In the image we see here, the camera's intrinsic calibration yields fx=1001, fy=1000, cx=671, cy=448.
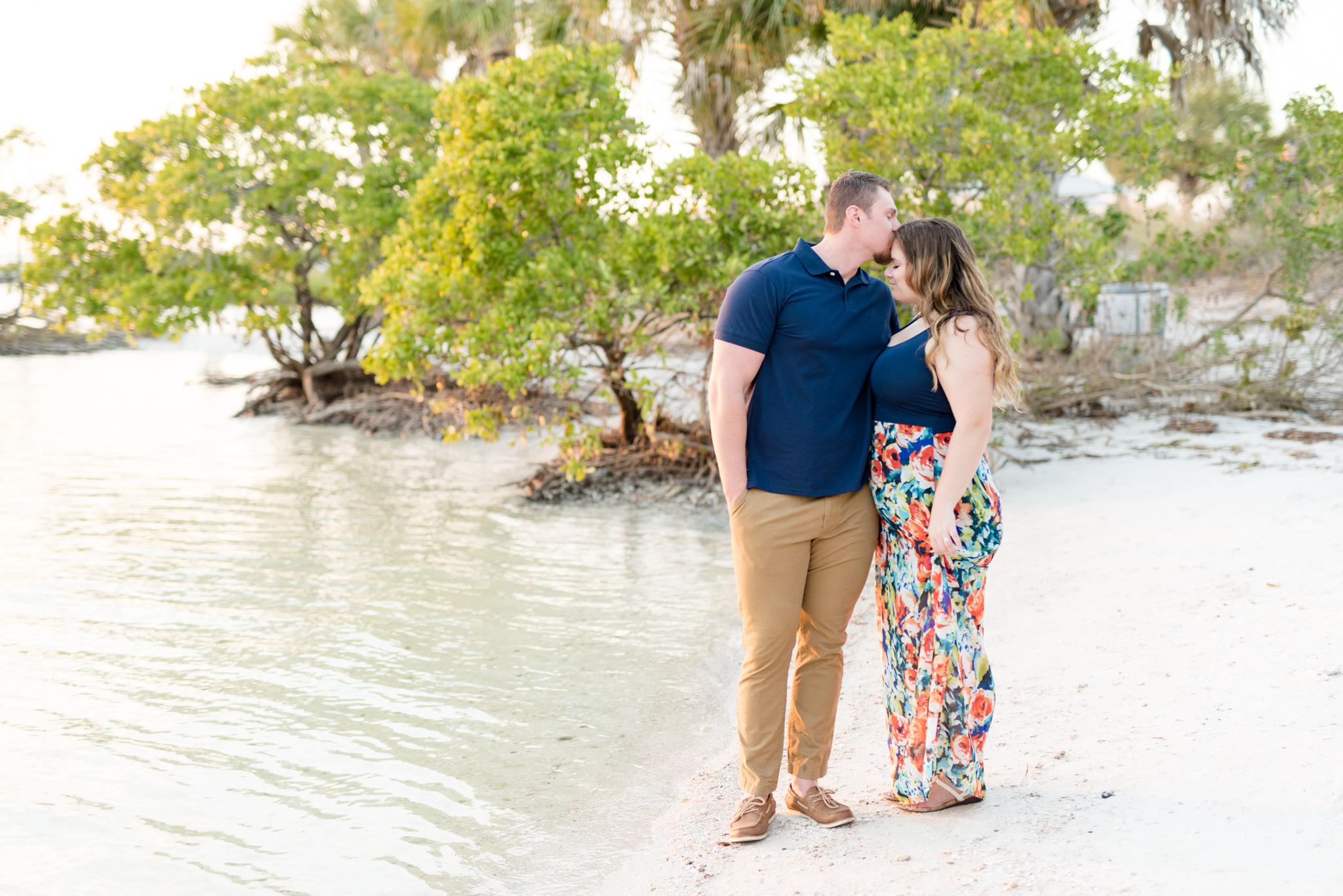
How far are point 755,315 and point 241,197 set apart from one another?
43.5 ft

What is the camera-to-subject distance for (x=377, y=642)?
244 inches

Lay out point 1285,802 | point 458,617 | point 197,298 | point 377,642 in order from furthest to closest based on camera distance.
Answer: point 197,298, point 458,617, point 377,642, point 1285,802

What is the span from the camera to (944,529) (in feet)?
10.3

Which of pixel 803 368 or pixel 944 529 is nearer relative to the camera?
pixel 944 529

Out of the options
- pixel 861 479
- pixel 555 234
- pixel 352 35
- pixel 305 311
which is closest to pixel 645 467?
pixel 555 234

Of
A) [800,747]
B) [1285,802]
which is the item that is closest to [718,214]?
[800,747]

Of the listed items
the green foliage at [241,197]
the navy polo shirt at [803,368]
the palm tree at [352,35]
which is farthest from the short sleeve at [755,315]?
the palm tree at [352,35]

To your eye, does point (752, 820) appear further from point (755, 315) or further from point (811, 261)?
point (811, 261)

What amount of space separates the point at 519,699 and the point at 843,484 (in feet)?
8.94

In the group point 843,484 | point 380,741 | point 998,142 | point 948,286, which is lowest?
point 380,741

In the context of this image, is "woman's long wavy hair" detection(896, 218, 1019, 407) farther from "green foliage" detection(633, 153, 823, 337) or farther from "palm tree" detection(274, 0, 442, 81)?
"palm tree" detection(274, 0, 442, 81)

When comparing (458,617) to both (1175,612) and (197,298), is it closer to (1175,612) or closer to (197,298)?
(1175,612)

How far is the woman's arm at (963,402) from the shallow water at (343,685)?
1.84m

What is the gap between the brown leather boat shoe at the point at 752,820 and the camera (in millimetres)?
3395
